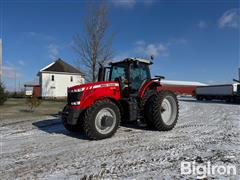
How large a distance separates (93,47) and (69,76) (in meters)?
20.2

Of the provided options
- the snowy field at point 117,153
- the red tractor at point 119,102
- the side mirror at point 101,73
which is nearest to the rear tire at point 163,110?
the red tractor at point 119,102

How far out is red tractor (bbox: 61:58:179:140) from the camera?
6570 mm

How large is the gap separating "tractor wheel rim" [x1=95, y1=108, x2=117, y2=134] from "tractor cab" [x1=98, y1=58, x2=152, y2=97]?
1023 mm

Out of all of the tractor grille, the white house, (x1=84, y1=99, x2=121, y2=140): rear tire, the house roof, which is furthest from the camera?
the house roof

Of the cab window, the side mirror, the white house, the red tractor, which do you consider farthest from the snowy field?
the white house

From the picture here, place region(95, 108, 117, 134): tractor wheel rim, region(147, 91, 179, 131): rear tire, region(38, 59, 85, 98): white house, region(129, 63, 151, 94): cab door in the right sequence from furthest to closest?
region(38, 59, 85, 98): white house < region(129, 63, 151, 94): cab door < region(147, 91, 179, 131): rear tire < region(95, 108, 117, 134): tractor wheel rim

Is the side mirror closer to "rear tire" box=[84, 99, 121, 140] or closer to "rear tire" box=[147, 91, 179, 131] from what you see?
"rear tire" box=[84, 99, 121, 140]

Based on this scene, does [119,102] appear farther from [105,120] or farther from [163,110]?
[163,110]

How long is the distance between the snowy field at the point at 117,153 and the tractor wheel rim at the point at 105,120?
322 mm

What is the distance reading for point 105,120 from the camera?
6562 millimetres

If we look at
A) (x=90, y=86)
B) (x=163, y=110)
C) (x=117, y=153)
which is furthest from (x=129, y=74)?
(x=117, y=153)

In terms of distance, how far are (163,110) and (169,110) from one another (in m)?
0.37

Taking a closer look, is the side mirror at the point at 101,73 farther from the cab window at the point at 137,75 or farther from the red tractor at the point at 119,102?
the cab window at the point at 137,75

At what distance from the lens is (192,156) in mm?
4949
